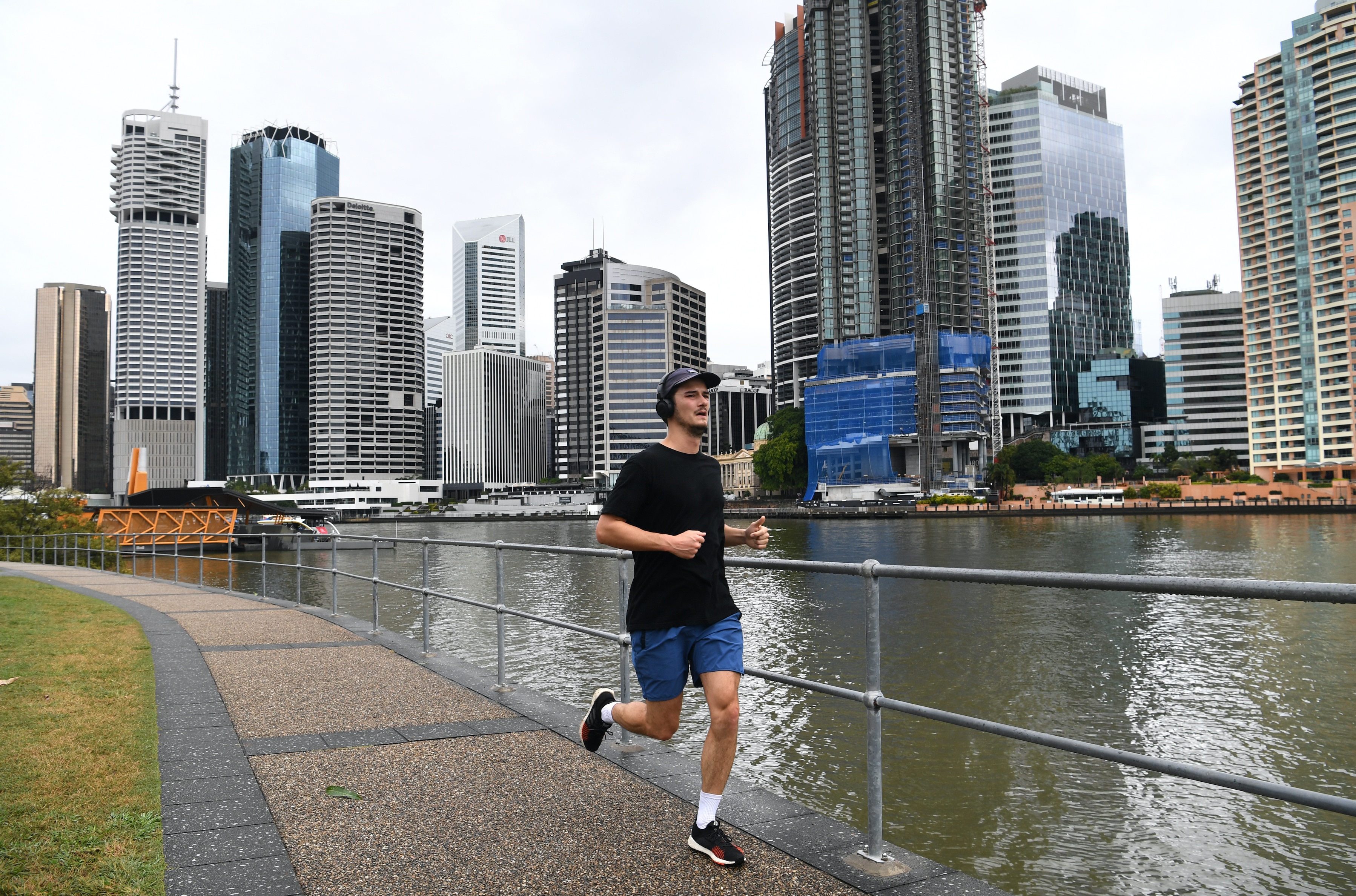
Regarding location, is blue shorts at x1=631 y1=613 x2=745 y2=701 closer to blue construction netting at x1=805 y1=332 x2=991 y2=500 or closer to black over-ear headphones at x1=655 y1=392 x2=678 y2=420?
black over-ear headphones at x1=655 y1=392 x2=678 y2=420

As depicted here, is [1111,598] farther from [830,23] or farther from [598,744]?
[830,23]

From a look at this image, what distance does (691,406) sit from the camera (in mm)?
3707

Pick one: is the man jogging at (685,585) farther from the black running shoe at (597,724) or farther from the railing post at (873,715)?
the black running shoe at (597,724)

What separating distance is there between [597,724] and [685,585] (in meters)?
1.27

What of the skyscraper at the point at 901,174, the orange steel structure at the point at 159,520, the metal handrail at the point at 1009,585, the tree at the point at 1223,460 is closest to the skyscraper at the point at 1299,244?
the tree at the point at 1223,460

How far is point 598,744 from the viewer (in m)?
4.58

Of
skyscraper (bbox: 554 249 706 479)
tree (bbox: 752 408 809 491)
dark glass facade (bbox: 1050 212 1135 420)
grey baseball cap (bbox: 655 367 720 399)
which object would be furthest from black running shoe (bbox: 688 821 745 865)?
skyscraper (bbox: 554 249 706 479)

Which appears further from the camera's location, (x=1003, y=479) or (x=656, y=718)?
(x=1003, y=479)

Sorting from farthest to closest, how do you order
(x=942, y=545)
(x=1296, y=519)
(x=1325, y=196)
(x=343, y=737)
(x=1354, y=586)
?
(x=1325, y=196)
(x=1296, y=519)
(x=942, y=545)
(x=343, y=737)
(x=1354, y=586)

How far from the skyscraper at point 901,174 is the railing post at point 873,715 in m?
128

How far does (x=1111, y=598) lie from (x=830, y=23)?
15517cm

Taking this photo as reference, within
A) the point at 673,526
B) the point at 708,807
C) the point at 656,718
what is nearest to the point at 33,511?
the point at 656,718

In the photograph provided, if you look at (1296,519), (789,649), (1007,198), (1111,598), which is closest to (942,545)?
(1111,598)

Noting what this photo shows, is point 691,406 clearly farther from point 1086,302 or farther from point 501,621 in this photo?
point 1086,302
